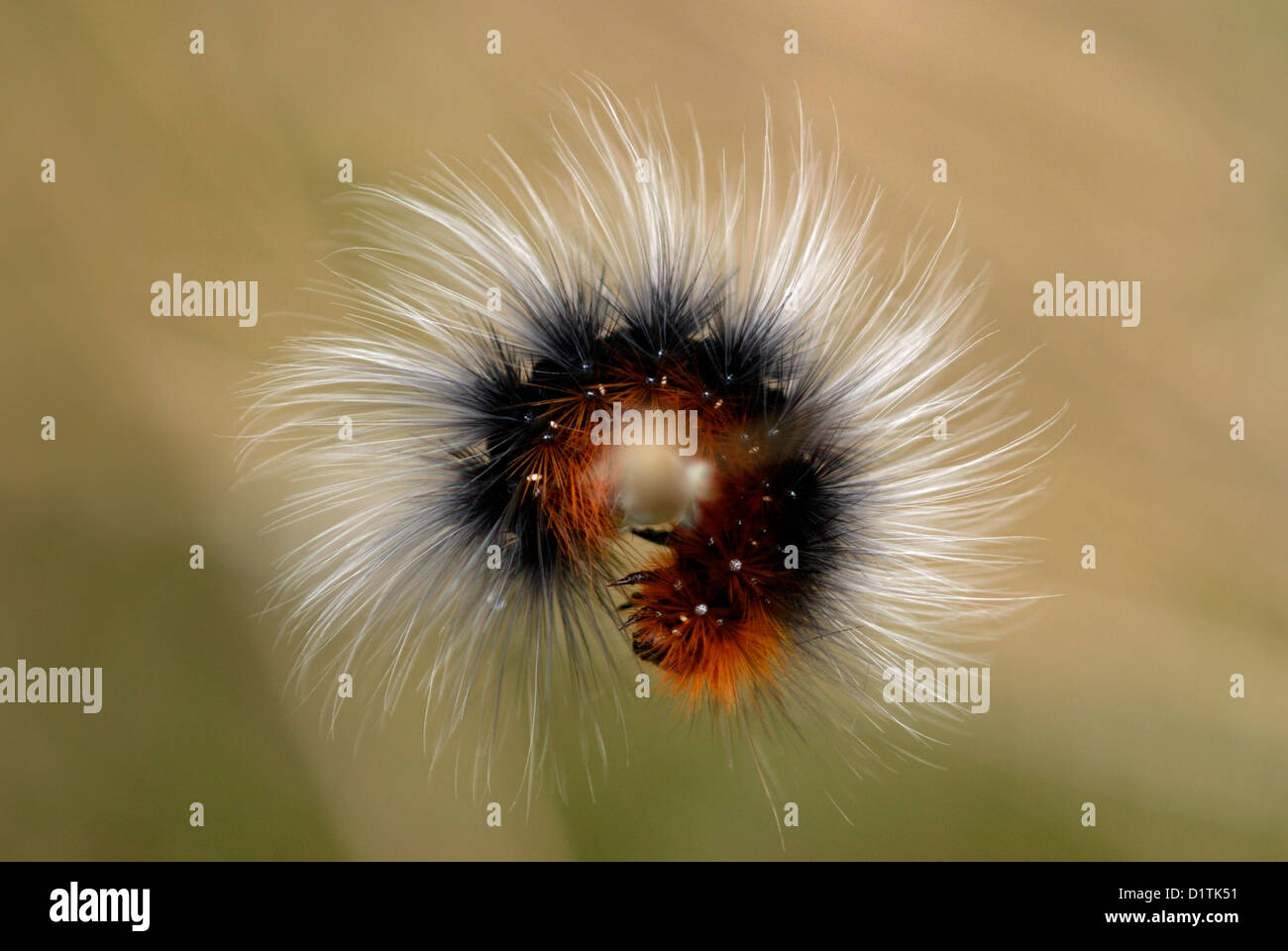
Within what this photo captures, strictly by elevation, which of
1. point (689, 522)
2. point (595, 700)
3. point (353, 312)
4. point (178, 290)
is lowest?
point (595, 700)

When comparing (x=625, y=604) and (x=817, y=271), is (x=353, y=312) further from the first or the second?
(x=817, y=271)

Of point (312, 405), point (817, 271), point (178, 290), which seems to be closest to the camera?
point (817, 271)

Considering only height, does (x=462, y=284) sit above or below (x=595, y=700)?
above

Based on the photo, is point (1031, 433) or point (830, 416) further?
point (1031, 433)

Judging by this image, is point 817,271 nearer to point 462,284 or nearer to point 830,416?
point 830,416

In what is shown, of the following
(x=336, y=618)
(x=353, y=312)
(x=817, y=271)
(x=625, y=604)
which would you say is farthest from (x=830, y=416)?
(x=336, y=618)

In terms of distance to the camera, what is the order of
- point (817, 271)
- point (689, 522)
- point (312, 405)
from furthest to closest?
point (312, 405) → point (817, 271) → point (689, 522)

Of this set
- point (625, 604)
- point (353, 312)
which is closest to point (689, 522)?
point (625, 604)
